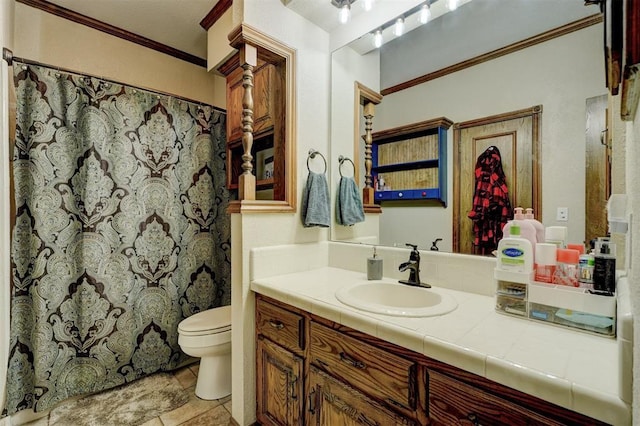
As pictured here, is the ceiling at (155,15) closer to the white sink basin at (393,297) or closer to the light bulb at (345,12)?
the light bulb at (345,12)

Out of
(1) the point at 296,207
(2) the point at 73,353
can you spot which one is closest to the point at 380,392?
(1) the point at 296,207

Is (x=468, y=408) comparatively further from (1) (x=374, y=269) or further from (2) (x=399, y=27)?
(2) (x=399, y=27)

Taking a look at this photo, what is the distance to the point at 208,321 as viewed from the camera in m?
1.83

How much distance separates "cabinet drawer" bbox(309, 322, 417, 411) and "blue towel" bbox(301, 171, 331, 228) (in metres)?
0.65

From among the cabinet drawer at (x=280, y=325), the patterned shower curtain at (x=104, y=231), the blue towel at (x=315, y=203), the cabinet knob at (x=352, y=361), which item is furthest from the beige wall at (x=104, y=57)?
the cabinet knob at (x=352, y=361)

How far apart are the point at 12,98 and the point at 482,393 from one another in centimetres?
243

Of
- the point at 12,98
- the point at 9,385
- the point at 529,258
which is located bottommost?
the point at 9,385

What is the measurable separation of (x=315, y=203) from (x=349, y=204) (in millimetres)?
227

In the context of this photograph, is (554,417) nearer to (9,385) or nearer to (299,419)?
(299,419)

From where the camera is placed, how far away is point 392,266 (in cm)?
147

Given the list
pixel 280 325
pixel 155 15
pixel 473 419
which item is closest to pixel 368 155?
pixel 280 325

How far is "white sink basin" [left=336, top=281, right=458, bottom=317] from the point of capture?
100cm

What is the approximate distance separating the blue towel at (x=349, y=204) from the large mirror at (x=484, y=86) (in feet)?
0.16

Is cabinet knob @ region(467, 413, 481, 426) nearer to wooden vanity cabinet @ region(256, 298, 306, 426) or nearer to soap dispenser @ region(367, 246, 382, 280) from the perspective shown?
wooden vanity cabinet @ region(256, 298, 306, 426)
